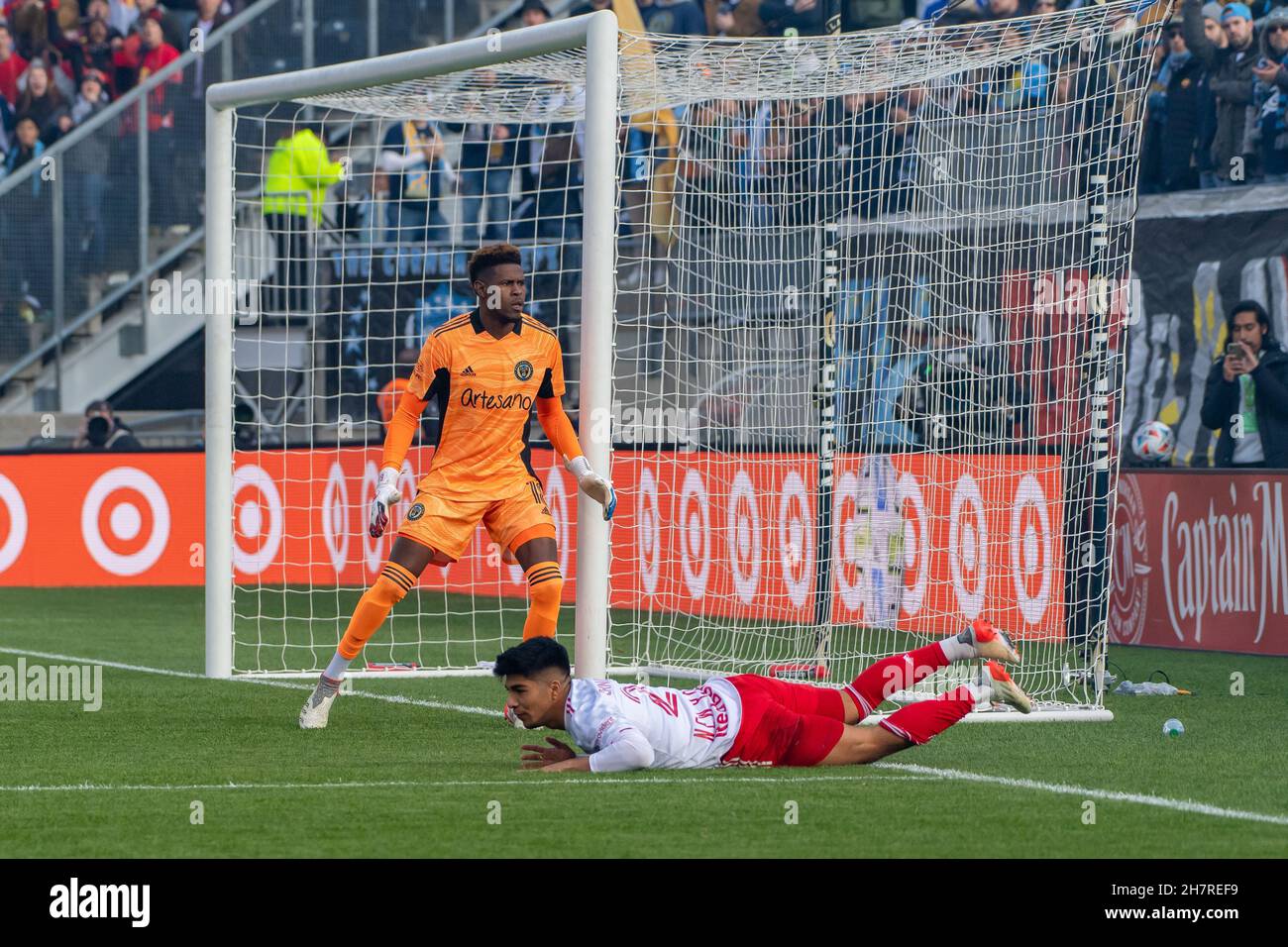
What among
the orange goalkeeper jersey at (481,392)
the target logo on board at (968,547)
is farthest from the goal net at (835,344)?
the orange goalkeeper jersey at (481,392)

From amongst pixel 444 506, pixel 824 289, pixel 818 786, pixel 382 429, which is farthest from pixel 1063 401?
pixel 382 429

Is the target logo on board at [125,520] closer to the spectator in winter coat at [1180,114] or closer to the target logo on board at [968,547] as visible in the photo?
the target logo on board at [968,547]

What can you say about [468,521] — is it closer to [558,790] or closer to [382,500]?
[382,500]

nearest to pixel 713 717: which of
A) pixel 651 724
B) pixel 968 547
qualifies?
pixel 651 724

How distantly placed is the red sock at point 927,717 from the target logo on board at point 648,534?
5.34 m

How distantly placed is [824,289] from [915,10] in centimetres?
648

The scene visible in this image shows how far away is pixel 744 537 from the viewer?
1523 centimetres

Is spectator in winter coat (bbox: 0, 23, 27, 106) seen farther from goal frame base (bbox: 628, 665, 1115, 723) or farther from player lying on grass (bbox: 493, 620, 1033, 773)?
player lying on grass (bbox: 493, 620, 1033, 773)

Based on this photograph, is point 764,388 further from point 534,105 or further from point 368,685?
point 368,685

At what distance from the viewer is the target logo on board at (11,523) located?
795 inches

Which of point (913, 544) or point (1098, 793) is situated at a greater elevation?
point (913, 544)

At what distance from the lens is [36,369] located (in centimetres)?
2197

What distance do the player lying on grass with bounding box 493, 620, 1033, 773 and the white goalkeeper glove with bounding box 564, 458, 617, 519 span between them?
1.66 metres

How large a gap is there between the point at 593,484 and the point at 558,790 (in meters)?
2.36
